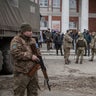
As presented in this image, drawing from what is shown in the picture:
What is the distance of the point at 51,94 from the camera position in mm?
12164

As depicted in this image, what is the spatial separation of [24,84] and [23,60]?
47cm

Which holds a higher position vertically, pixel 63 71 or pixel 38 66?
pixel 38 66

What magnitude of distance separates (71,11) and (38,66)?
156 feet

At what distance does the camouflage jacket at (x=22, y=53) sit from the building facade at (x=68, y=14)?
136ft

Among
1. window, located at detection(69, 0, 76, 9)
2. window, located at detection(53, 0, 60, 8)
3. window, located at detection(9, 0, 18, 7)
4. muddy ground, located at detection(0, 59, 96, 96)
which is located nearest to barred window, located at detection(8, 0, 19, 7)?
window, located at detection(9, 0, 18, 7)

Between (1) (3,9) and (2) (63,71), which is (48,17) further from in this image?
(1) (3,9)

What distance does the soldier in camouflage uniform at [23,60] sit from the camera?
873 cm

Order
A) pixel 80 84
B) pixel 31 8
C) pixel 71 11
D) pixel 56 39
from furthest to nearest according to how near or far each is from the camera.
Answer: pixel 71 11
pixel 56 39
pixel 31 8
pixel 80 84

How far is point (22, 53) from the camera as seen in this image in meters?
8.72

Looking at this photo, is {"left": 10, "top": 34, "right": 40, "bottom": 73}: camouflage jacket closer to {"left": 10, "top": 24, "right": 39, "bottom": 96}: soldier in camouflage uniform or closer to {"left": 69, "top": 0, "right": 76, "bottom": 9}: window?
{"left": 10, "top": 24, "right": 39, "bottom": 96}: soldier in camouflage uniform

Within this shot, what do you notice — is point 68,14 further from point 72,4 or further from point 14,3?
point 14,3

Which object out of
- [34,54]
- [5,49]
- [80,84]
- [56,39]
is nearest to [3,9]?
[5,49]

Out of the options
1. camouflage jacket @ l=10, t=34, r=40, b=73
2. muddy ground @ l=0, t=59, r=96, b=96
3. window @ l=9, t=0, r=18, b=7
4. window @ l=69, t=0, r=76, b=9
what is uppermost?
window @ l=69, t=0, r=76, b=9

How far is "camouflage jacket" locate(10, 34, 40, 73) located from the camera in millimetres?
8711
